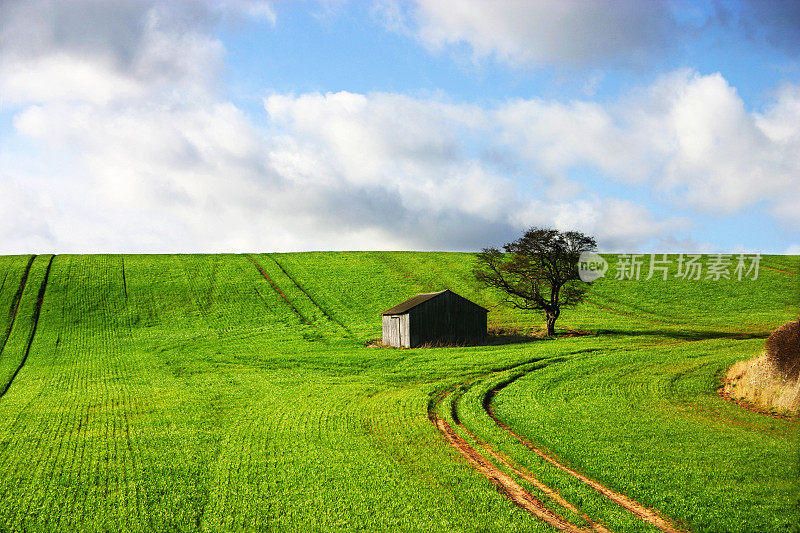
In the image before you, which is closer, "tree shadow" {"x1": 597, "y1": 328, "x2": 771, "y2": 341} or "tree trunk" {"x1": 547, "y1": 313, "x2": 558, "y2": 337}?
"tree shadow" {"x1": 597, "y1": 328, "x2": 771, "y2": 341}

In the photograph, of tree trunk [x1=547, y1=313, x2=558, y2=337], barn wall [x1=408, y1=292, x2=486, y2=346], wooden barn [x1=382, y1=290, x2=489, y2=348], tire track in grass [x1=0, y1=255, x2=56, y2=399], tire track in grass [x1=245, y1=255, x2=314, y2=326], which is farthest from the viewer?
tire track in grass [x1=245, y1=255, x2=314, y2=326]

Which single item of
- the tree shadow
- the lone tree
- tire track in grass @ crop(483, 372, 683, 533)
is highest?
the lone tree

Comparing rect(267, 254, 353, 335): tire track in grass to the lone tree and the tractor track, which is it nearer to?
the lone tree

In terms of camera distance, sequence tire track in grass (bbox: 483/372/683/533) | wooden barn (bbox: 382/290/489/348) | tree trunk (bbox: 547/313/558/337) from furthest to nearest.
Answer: tree trunk (bbox: 547/313/558/337) → wooden barn (bbox: 382/290/489/348) → tire track in grass (bbox: 483/372/683/533)

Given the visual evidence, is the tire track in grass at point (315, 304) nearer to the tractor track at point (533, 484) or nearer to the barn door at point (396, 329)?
the barn door at point (396, 329)

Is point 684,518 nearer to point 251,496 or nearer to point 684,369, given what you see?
point 251,496

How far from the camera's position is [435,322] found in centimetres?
4928

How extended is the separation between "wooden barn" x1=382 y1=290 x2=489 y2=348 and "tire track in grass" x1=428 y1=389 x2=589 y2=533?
25.2 meters

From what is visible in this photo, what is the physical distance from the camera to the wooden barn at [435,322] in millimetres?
47719

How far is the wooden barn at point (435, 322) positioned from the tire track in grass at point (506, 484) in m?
25.2

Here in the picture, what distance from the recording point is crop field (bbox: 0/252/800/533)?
14539 millimetres

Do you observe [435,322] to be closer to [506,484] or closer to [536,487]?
[506,484]

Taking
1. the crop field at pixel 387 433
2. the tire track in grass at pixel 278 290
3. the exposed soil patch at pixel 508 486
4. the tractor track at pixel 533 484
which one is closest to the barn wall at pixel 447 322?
the crop field at pixel 387 433

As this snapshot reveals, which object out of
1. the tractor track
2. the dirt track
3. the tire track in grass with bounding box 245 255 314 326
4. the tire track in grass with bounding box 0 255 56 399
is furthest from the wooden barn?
the tire track in grass with bounding box 0 255 56 399
